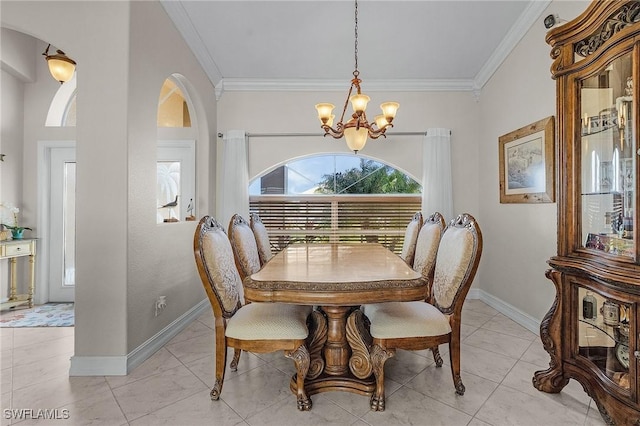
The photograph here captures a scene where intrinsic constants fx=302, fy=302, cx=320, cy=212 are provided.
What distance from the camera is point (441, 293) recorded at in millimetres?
1797

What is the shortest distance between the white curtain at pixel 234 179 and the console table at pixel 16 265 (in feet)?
6.59

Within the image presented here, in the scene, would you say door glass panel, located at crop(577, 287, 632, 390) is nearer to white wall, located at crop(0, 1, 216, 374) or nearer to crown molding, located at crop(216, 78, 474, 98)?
white wall, located at crop(0, 1, 216, 374)

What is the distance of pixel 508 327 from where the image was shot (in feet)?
9.32

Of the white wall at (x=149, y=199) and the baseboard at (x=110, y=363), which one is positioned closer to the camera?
the baseboard at (x=110, y=363)

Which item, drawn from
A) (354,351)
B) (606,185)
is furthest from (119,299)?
(606,185)

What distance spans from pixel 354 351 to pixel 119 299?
5.17ft

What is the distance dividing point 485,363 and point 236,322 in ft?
5.75

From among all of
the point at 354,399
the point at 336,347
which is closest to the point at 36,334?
the point at 336,347

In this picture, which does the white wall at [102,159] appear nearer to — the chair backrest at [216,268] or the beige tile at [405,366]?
the chair backrest at [216,268]

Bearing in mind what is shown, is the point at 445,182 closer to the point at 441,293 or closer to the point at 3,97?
the point at 441,293

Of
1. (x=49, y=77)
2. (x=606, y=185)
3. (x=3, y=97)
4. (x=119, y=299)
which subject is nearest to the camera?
(x=606, y=185)

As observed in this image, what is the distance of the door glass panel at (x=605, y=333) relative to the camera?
1.42m

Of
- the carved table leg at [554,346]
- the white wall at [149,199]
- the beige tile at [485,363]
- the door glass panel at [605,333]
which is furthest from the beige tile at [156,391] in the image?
the door glass panel at [605,333]

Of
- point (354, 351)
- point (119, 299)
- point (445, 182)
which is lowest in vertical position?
point (354, 351)
